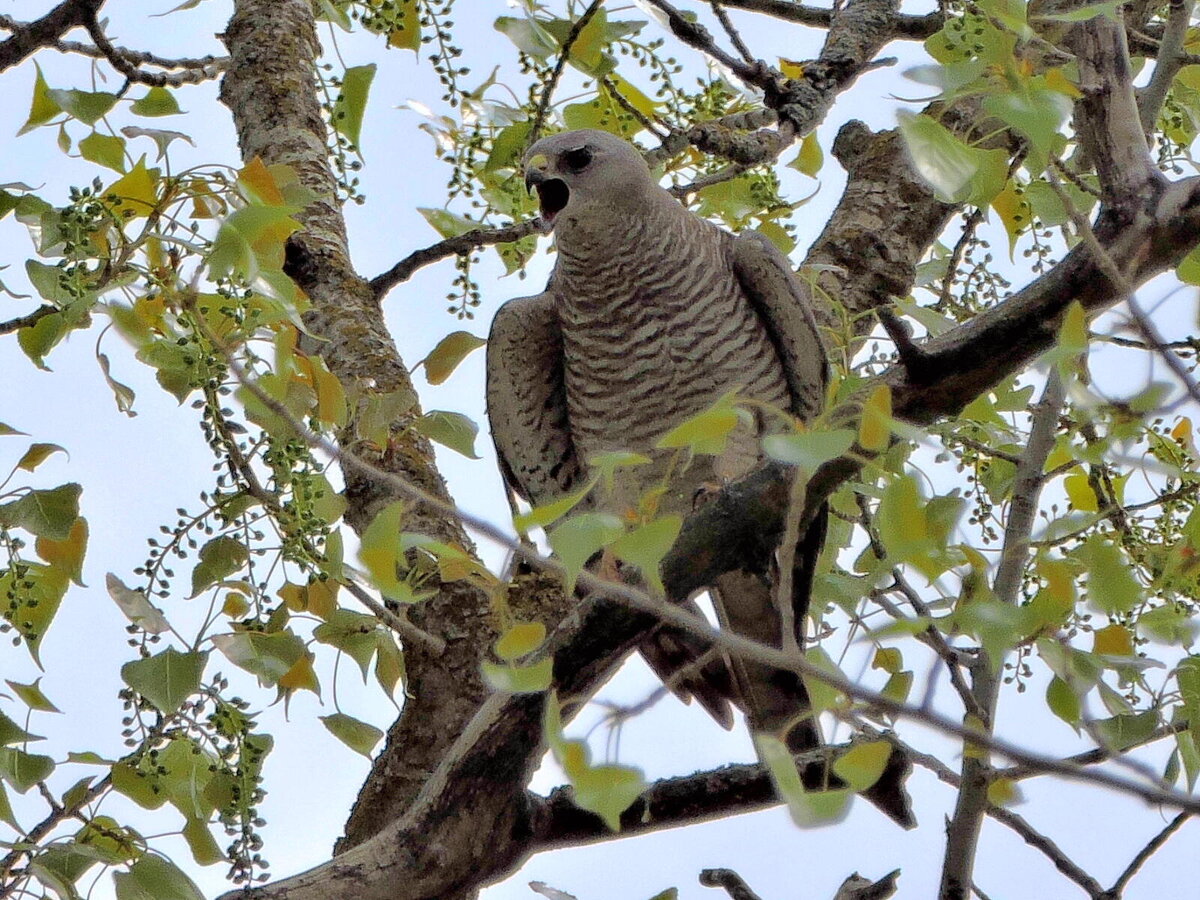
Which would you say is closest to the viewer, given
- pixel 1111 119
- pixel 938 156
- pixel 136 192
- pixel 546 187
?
pixel 938 156

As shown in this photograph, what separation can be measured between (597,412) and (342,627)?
4.81 feet

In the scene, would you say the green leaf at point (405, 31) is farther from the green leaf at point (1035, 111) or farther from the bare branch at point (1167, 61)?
the green leaf at point (1035, 111)

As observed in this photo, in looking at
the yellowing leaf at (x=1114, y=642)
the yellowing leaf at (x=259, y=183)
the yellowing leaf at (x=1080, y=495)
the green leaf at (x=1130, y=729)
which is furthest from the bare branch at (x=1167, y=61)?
the yellowing leaf at (x=259, y=183)

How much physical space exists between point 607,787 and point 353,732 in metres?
1.17

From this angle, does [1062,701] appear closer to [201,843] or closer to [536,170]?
→ [201,843]

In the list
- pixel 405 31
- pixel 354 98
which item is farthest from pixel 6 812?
pixel 405 31

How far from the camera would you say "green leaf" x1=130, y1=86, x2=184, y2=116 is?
7.53 feet

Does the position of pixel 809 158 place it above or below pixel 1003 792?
above

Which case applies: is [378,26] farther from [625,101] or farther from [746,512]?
[746,512]

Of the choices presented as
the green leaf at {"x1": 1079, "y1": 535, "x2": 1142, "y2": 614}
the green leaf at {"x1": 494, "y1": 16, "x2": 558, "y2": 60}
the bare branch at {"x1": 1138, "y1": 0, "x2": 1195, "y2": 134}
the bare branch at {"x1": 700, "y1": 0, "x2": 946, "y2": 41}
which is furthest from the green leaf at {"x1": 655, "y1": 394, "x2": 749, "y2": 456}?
the bare branch at {"x1": 700, "y1": 0, "x2": 946, "y2": 41}

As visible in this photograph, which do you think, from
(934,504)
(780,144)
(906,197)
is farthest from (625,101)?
(934,504)

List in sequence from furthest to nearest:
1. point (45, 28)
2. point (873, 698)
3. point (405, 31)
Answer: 1. point (45, 28)
2. point (405, 31)
3. point (873, 698)

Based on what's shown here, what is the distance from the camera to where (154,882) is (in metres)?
2.09

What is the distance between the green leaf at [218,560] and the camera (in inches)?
96.4
